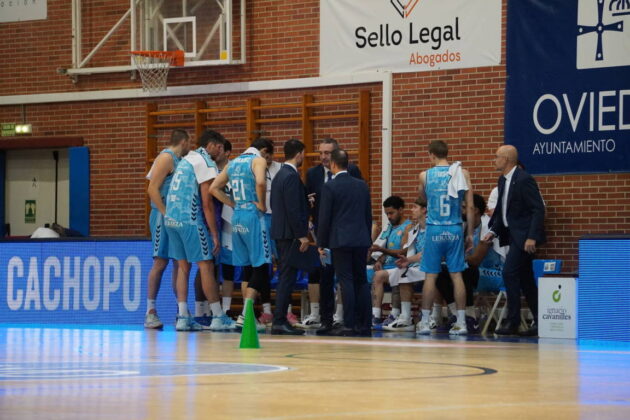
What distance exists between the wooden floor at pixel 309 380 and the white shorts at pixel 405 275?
8.63 feet

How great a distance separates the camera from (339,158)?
1073 cm

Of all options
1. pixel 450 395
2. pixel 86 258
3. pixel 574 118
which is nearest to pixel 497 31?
pixel 574 118

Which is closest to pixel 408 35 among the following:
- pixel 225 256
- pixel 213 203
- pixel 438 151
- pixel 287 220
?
pixel 438 151

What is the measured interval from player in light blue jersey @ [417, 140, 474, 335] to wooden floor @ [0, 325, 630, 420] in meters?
1.65

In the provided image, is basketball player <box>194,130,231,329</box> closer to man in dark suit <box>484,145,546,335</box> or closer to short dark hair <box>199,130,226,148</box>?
short dark hair <box>199,130,226,148</box>

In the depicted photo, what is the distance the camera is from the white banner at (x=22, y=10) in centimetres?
1747

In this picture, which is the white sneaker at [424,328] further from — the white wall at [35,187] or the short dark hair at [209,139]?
the white wall at [35,187]

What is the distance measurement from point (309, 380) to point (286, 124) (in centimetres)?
993

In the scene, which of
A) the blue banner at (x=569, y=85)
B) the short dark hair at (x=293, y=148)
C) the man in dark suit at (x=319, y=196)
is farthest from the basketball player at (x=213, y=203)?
the blue banner at (x=569, y=85)

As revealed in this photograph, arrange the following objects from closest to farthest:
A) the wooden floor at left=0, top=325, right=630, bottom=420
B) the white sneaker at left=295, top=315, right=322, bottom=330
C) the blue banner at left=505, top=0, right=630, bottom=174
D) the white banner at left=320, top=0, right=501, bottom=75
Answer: the wooden floor at left=0, top=325, right=630, bottom=420 < the white sneaker at left=295, top=315, right=322, bottom=330 < the blue banner at left=505, top=0, right=630, bottom=174 < the white banner at left=320, top=0, right=501, bottom=75

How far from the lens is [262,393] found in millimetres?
5184

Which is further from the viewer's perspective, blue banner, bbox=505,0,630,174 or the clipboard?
blue banner, bbox=505,0,630,174

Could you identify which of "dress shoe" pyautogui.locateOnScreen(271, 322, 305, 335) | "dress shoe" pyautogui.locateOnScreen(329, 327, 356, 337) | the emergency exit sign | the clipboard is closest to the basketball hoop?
the emergency exit sign

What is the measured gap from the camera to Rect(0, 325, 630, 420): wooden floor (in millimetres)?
4547
